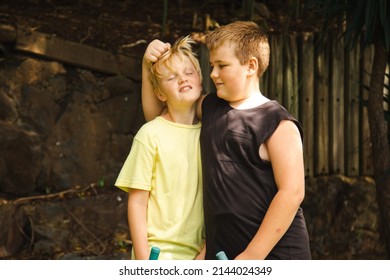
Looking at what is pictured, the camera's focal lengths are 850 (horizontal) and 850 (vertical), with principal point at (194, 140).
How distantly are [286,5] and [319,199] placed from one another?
2832 mm

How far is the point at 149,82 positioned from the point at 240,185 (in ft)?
1.95

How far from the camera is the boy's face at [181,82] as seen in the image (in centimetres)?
312

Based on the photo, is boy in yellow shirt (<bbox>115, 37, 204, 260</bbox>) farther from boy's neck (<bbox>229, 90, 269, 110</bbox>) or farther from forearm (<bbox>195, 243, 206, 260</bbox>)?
boy's neck (<bbox>229, 90, 269, 110</bbox>)

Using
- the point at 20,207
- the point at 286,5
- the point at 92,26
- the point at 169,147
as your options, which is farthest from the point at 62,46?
the point at 169,147

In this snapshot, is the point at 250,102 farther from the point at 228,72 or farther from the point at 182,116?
the point at 182,116

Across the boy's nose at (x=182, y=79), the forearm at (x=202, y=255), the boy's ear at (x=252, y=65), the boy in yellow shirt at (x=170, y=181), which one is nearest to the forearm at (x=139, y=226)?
the boy in yellow shirt at (x=170, y=181)

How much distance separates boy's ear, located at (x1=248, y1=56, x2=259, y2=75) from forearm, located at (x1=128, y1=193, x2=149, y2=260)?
2.02 feet

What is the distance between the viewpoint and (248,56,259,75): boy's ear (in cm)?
305

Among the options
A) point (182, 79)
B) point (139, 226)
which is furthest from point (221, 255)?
point (182, 79)

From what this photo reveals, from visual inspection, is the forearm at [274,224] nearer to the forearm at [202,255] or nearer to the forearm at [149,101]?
the forearm at [202,255]

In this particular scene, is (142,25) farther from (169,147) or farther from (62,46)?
(169,147)

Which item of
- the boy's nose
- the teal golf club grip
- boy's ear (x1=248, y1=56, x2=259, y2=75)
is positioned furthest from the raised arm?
the teal golf club grip

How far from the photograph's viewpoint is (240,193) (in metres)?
2.94

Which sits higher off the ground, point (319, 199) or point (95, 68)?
point (95, 68)
